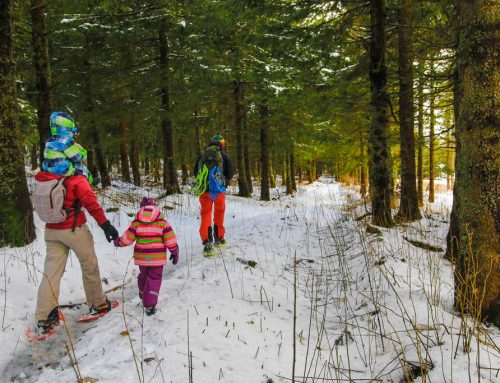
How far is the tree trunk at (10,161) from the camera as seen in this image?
5168 mm

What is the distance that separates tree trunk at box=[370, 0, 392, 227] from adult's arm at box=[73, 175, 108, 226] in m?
5.45

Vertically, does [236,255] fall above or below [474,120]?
below

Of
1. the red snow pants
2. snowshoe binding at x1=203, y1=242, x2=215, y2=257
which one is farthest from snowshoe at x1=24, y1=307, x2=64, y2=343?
the red snow pants

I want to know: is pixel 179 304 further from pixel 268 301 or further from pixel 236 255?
pixel 236 255

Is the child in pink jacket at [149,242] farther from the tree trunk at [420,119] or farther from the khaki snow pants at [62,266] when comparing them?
the tree trunk at [420,119]

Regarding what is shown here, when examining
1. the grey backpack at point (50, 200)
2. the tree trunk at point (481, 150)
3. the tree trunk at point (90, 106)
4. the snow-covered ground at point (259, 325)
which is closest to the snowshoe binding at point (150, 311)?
the snow-covered ground at point (259, 325)

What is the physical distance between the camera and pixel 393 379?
2521 millimetres

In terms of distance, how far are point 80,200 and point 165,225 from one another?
0.99 meters

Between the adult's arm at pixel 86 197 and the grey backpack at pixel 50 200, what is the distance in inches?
6.1

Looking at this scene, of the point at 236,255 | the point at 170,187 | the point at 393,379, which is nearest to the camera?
the point at 393,379

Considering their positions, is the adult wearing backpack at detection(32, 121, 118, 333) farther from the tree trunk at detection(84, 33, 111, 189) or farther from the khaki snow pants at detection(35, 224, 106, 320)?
the tree trunk at detection(84, 33, 111, 189)

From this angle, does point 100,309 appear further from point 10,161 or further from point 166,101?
point 166,101

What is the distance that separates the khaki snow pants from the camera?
3631 millimetres

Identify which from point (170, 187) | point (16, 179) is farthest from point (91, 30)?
point (16, 179)
